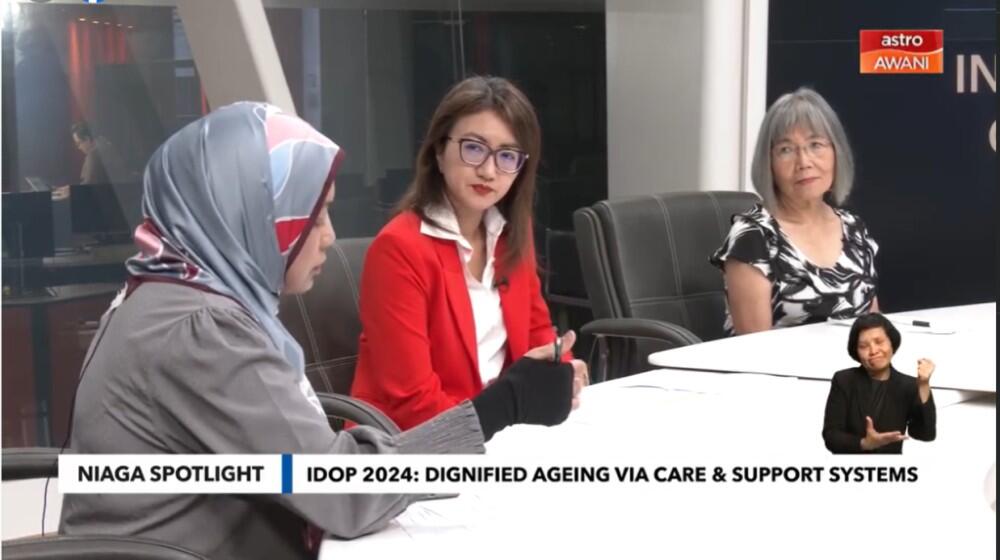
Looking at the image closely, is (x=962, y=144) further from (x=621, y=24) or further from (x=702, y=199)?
(x=702, y=199)

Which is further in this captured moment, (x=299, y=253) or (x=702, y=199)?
(x=702, y=199)

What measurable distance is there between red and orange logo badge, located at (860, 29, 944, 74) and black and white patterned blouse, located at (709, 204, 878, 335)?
74.4 inches

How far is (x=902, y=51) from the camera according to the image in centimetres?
448

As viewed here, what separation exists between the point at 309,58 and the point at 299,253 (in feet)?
8.10

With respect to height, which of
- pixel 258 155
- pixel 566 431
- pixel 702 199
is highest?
pixel 258 155

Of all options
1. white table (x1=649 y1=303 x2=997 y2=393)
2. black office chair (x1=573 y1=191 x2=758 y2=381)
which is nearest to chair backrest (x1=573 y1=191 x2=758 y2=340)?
black office chair (x1=573 y1=191 x2=758 y2=381)

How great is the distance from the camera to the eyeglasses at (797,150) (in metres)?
2.54

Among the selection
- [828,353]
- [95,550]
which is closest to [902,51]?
[828,353]

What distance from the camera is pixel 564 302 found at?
4344mm

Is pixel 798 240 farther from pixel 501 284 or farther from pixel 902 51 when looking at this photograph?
pixel 902 51

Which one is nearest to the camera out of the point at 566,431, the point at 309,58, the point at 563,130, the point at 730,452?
the point at 730,452

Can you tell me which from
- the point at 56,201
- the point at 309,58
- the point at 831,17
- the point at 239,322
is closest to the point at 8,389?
the point at 56,201

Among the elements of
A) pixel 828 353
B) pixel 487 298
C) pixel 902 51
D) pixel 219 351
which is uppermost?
pixel 902 51

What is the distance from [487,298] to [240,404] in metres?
0.98
